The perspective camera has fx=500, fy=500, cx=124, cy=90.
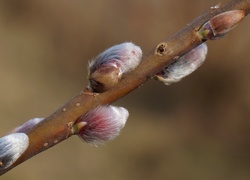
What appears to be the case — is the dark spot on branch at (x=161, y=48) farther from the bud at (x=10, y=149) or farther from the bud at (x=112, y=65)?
the bud at (x=10, y=149)

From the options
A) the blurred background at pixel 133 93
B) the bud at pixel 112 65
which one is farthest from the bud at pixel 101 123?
the blurred background at pixel 133 93

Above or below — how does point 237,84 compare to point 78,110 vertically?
below

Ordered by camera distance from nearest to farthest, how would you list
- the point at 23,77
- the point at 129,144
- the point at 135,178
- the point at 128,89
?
the point at 128,89 < the point at 135,178 < the point at 129,144 < the point at 23,77

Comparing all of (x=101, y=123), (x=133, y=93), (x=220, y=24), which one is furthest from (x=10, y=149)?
(x=133, y=93)

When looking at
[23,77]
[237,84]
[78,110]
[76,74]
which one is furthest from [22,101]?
[78,110]

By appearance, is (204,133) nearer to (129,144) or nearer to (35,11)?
(129,144)

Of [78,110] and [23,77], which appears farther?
[23,77]

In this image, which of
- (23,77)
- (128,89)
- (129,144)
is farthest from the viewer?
(23,77)

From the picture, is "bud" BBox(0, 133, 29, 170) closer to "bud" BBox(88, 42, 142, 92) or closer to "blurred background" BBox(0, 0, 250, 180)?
"bud" BBox(88, 42, 142, 92)
